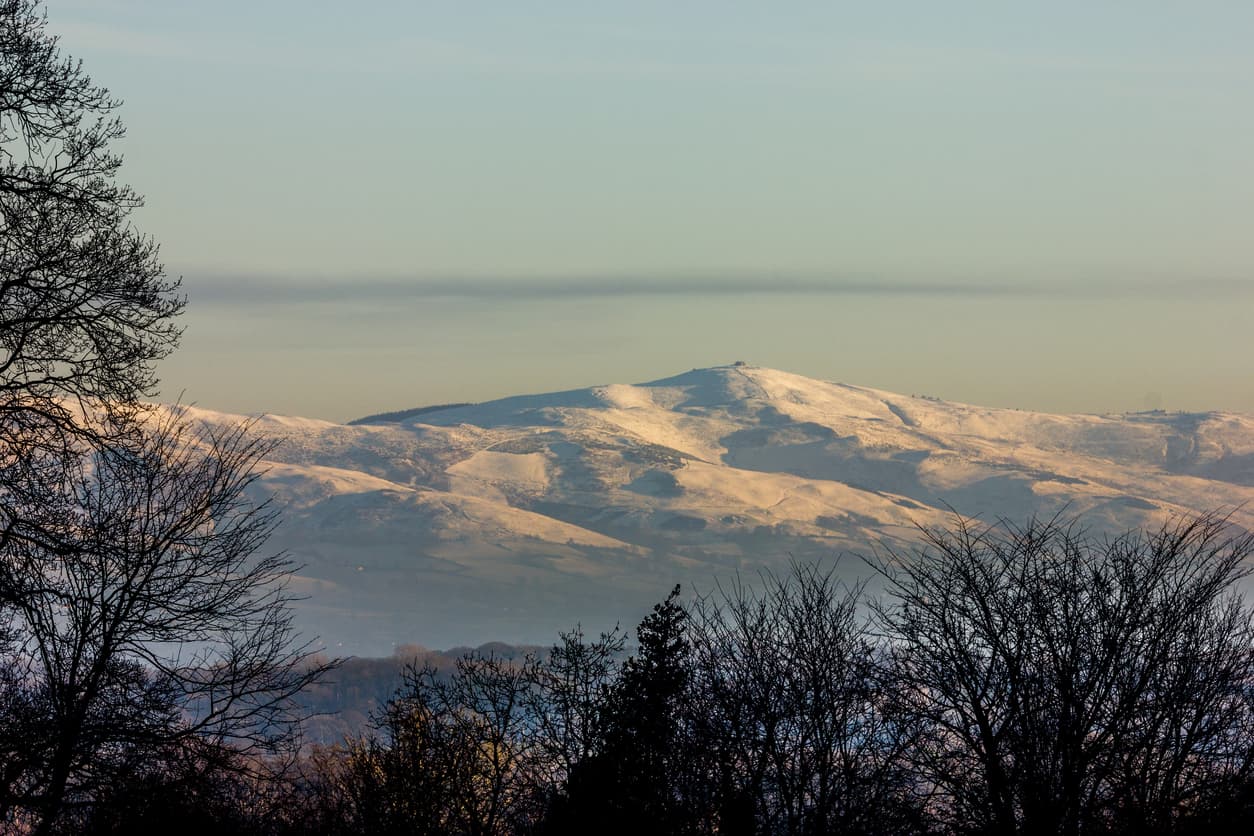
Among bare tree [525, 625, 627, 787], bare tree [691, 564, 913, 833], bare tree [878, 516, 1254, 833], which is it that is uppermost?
bare tree [878, 516, 1254, 833]

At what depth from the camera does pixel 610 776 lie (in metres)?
34.1

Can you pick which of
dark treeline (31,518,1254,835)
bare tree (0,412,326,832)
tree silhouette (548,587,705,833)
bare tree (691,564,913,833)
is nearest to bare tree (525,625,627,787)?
tree silhouette (548,587,705,833)

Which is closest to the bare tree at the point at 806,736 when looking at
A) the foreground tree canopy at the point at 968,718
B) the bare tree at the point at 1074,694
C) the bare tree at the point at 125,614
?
the foreground tree canopy at the point at 968,718

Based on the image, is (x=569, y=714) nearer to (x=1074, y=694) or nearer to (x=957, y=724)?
(x=957, y=724)

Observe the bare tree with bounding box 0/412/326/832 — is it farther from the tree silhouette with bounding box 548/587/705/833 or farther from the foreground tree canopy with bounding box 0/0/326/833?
the tree silhouette with bounding box 548/587/705/833

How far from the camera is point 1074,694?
22.7 metres

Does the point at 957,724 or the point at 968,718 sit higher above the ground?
the point at 968,718

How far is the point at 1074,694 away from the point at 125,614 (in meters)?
13.3

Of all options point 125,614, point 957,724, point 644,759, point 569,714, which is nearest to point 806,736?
point 957,724

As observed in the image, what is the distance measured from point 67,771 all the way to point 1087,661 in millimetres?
14700

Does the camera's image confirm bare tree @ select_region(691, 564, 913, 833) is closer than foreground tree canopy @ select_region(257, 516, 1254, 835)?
No

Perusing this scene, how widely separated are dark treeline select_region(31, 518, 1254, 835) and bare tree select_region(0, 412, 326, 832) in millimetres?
771

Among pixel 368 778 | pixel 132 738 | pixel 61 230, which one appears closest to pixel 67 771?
pixel 132 738

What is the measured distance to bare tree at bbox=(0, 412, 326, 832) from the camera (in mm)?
18516
